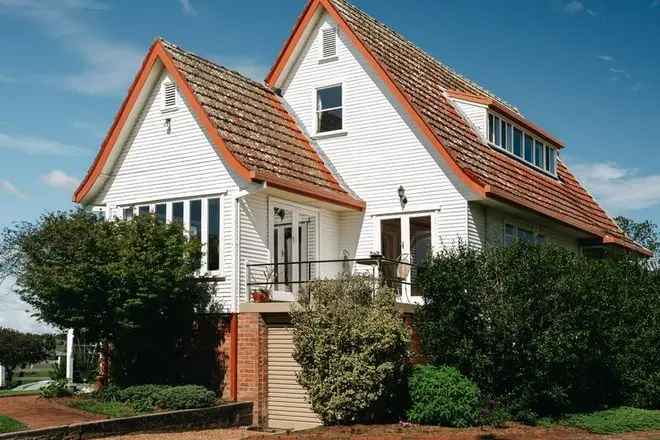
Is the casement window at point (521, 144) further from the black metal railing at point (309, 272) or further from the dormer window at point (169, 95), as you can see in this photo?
the dormer window at point (169, 95)

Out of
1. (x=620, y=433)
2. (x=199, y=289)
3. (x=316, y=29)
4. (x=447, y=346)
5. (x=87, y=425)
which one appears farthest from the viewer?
(x=316, y=29)

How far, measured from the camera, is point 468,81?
3234 centimetres

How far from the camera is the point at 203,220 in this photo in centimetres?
2050

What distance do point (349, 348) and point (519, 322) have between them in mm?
3712

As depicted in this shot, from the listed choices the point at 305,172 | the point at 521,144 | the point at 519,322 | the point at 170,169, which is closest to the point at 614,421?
the point at 519,322

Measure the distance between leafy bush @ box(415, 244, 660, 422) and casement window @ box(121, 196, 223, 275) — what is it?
4.89 m

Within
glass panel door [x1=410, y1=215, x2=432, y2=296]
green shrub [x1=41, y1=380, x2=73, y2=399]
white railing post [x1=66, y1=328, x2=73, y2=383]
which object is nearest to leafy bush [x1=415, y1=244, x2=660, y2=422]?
glass panel door [x1=410, y1=215, x2=432, y2=296]

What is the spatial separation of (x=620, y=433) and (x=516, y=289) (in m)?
3.58

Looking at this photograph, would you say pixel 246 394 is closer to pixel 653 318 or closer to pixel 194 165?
pixel 194 165

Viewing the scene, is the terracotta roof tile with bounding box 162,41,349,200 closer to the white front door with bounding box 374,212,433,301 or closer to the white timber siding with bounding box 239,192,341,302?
the white timber siding with bounding box 239,192,341,302

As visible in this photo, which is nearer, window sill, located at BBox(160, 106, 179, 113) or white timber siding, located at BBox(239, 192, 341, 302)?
white timber siding, located at BBox(239, 192, 341, 302)

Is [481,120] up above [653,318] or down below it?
above

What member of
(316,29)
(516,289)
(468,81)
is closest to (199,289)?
(516,289)

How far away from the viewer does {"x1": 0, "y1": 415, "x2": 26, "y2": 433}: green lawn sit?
14859mm
